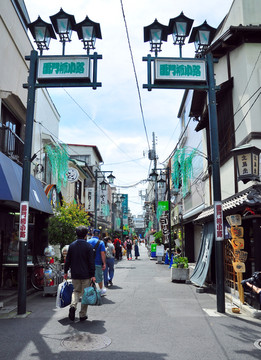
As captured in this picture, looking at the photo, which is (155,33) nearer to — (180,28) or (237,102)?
(180,28)

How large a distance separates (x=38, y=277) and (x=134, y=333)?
20.2 ft

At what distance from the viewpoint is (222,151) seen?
12906 millimetres

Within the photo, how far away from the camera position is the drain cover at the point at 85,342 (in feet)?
17.2

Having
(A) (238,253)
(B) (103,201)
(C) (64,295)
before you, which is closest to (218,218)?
(A) (238,253)

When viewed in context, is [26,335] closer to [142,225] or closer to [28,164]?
[28,164]

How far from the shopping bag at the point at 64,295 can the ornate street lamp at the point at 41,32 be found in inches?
247

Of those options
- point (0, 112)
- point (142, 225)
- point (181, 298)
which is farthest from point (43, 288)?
point (142, 225)

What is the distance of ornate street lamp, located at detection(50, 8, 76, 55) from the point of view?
9.06m

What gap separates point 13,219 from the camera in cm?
1016

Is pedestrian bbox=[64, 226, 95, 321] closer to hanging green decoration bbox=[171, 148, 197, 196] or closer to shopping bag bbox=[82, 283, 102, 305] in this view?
shopping bag bbox=[82, 283, 102, 305]

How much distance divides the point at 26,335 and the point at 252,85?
953 centimetres

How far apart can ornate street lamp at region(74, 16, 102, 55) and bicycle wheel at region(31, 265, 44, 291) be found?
7189 mm

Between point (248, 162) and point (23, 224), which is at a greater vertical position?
point (248, 162)

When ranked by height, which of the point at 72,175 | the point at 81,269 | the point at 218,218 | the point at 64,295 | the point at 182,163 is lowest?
the point at 64,295
